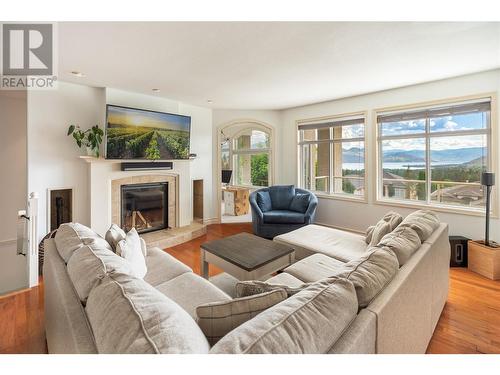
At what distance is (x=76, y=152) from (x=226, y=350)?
389 cm

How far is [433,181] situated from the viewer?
3873mm

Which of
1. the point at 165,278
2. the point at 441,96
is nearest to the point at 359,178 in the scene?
the point at 441,96

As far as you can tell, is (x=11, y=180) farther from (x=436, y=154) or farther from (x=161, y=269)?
(x=436, y=154)

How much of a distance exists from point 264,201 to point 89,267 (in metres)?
3.51

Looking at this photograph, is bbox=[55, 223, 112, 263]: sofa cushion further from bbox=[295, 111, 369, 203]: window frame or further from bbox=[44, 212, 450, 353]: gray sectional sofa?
bbox=[295, 111, 369, 203]: window frame

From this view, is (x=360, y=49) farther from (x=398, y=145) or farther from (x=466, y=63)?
(x=398, y=145)

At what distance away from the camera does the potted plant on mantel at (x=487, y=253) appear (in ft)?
9.36

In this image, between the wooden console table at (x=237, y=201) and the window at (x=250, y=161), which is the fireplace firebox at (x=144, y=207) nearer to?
the wooden console table at (x=237, y=201)

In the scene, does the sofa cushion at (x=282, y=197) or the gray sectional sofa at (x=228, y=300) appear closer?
the gray sectional sofa at (x=228, y=300)

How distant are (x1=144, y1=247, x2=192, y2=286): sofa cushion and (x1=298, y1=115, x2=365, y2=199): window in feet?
11.9

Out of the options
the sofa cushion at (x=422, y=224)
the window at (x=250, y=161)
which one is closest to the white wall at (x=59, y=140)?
the window at (x=250, y=161)

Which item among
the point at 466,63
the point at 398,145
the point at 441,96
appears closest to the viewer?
the point at 466,63

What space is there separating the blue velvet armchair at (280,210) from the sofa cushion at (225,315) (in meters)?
3.07

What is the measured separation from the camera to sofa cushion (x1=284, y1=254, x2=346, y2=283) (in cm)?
199
